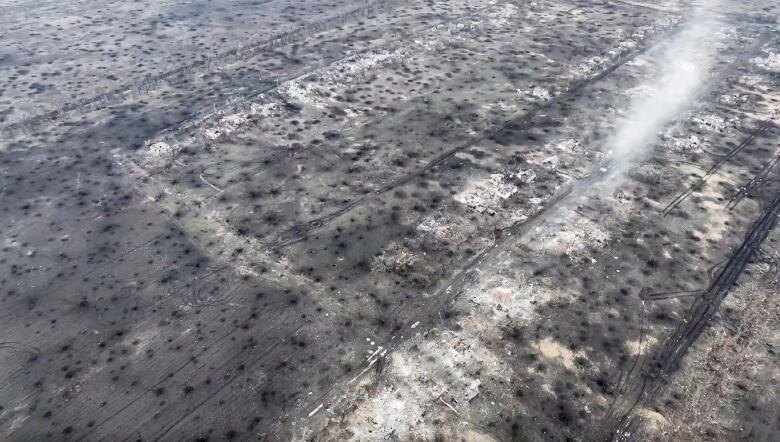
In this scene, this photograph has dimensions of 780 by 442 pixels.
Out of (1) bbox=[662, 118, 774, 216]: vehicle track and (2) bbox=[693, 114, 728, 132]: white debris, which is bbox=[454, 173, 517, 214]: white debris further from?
(2) bbox=[693, 114, 728, 132]: white debris

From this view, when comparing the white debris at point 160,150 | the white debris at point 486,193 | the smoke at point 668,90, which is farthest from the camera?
the smoke at point 668,90

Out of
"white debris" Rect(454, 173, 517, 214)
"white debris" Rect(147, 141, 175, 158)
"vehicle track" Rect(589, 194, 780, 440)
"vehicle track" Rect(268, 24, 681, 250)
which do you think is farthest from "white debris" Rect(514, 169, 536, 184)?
"white debris" Rect(147, 141, 175, 158)

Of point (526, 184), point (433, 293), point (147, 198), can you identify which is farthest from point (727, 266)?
point (147, 198)

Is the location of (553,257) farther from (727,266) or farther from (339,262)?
(339,262)

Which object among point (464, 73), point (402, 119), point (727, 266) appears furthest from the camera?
point (464, 73)

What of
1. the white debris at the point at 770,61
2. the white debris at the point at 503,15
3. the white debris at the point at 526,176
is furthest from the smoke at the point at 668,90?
the white debris at the point at 503,15

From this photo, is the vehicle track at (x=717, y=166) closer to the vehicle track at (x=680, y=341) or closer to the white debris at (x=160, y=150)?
the vehicle track at (x=680, y=341)
